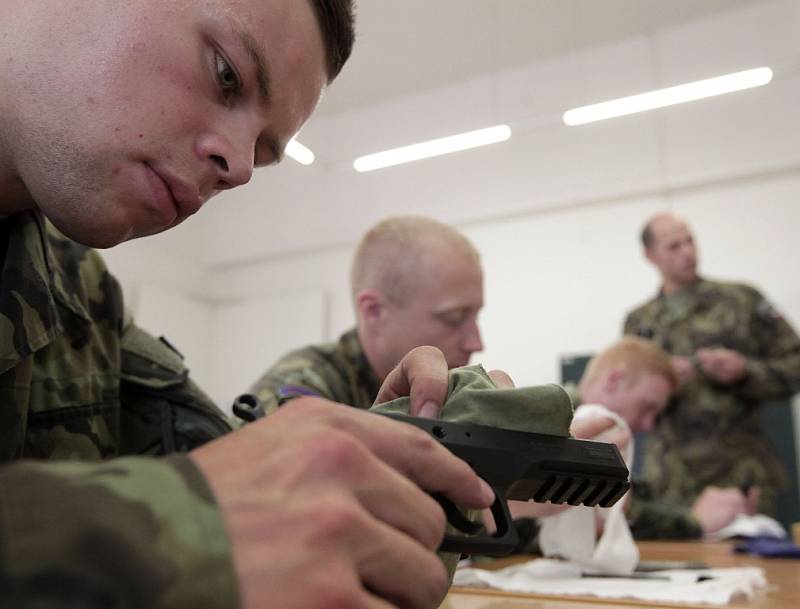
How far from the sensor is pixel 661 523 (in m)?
2.08

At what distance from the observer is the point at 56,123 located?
0.85m

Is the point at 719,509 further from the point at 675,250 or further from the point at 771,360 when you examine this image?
the point at 675,250

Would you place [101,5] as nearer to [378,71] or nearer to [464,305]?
[464,305]

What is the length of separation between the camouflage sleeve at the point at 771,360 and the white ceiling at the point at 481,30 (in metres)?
2.52

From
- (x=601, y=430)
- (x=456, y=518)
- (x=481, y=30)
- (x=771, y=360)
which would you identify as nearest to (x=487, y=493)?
(x=456, y=518)

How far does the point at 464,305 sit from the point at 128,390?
75 cm

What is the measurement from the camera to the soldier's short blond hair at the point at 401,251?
1.61 meters

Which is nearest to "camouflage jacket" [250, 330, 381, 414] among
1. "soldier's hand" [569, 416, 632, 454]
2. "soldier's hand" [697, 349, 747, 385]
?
"soldier's hand" [569, 416, 632, 454]

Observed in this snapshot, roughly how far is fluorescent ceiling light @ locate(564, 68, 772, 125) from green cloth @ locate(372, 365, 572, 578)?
331cm

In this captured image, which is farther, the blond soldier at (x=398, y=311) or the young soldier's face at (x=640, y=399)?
the young soldier's face at (x=640, y=399)

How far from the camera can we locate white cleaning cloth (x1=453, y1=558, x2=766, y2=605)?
36.7 inches

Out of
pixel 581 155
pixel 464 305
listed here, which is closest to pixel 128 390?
pixel 464 305

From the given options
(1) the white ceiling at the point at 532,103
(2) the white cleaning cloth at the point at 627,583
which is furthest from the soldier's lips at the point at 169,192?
(1) the white ceiling at the point at 532,103

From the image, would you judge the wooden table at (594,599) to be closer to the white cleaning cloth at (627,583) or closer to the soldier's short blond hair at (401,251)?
the white cleaning cloth at (627,583)
